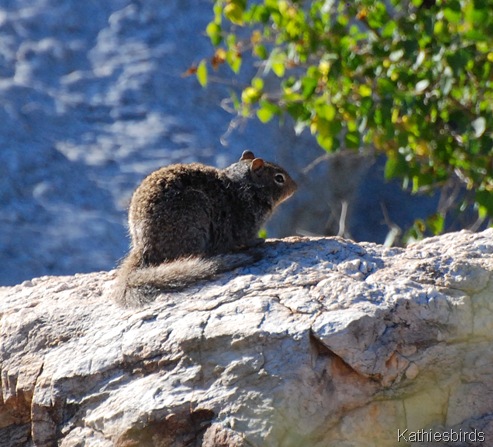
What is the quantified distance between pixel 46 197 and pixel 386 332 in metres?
5.47

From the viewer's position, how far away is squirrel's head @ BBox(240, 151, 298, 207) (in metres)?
6.18

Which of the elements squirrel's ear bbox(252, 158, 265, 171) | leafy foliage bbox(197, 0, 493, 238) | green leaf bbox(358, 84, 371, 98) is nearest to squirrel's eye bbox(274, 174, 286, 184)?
squirrel's ear bbox(252, 158, 265, 171)

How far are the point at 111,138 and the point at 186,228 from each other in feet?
13.6

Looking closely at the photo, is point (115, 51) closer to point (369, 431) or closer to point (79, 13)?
point (79, 13)

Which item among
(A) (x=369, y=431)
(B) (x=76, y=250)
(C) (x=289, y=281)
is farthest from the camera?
(B) (x=76, y=250)

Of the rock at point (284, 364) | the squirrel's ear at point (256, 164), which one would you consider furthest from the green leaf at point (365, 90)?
the rock at point (284, 364)

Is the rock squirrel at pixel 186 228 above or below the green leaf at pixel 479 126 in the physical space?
below

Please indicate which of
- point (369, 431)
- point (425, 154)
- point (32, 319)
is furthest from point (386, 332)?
point (425, 154)

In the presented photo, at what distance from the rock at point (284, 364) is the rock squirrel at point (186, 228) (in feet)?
0.46

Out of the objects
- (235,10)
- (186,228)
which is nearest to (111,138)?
(235,10)

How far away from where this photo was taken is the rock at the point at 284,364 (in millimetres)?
3996

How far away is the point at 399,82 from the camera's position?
678 cm

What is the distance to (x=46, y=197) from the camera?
905 centimetres

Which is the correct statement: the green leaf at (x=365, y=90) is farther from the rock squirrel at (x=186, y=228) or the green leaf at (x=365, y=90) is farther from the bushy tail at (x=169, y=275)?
the bushy tail at (x=169, y=275)
